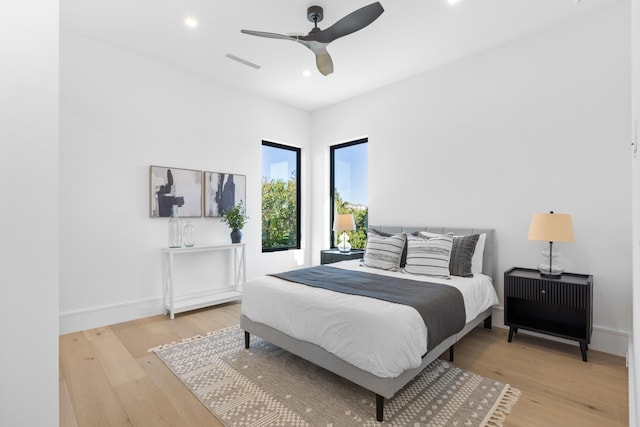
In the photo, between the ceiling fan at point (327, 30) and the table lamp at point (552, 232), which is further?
the table lamp at point (552, 232)

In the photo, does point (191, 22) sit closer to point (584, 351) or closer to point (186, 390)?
point (186, 390)

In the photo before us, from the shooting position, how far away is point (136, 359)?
2623mm

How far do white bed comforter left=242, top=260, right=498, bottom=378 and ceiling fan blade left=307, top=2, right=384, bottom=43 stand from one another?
6.70 ft

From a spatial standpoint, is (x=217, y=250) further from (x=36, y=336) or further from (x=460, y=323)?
(x=36, y=336)

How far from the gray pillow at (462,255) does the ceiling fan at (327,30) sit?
215cm

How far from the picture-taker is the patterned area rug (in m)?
1.87

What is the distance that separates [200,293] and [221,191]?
4.60 ft

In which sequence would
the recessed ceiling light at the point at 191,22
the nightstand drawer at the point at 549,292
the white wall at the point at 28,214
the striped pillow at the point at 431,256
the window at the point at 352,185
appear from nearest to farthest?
the white wall at the point at 28,214 → the nightstand drawer at the point at 549,292 → the recessed ceiling light at the point at 191,22 → the striped pillow at the point at 431,256 → the window at the point at 352,185

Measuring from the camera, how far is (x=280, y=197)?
5.27 m

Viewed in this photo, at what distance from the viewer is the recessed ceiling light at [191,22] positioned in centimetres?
291

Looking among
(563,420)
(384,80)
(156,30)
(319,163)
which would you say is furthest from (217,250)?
(563,420)

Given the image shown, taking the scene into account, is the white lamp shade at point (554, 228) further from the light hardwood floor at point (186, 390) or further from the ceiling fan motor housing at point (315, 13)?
the ceiling fan motor housing at point (315, 13)

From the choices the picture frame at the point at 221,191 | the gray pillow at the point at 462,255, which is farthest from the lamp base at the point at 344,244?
the gray pillow at the point at 462,255

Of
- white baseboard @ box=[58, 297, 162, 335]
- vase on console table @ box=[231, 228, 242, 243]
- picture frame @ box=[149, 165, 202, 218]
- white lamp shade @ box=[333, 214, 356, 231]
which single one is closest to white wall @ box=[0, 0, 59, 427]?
white baseboard @ box=[58, 297, 162, 335]
